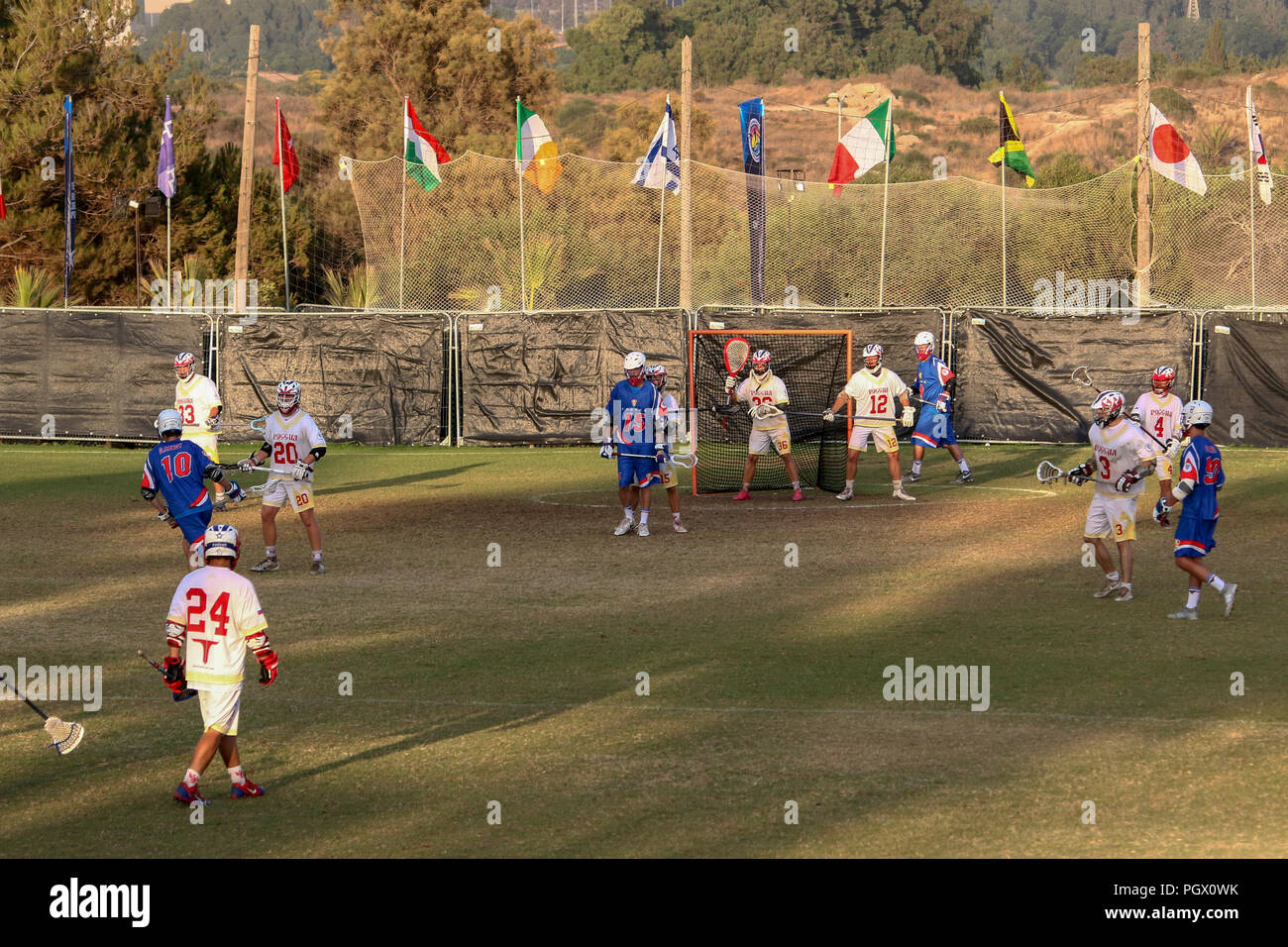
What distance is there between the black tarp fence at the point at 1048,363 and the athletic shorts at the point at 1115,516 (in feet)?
48.5

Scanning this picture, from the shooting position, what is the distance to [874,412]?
22.8m

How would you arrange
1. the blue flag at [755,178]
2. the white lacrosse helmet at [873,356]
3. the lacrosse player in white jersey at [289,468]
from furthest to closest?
the blue flag at [755,178]
the white lacrosse helmet at [873,356]
the lacrosse player in white jersey at [289,468]

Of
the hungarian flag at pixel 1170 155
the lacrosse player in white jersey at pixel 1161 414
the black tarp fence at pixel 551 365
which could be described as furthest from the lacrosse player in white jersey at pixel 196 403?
the hungarian flag at pixel 1170 155

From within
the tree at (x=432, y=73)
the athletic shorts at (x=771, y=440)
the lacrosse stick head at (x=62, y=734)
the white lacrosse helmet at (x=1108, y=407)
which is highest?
the tree at (x=432, y=73)

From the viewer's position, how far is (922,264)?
42031mm

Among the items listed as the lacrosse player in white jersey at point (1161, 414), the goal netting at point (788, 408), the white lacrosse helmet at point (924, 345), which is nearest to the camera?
the lacrosse player in white jersey at point (1161, 414)

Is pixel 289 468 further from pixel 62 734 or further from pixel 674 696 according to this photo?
pixel 62 734

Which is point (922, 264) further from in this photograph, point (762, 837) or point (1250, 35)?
point (1250, 35)

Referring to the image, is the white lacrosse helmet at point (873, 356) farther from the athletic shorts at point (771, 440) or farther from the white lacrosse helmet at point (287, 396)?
the white lacrosse helmet at point (287, 396)

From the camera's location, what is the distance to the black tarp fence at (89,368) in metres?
31.3

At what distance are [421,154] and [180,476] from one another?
71.4 ft

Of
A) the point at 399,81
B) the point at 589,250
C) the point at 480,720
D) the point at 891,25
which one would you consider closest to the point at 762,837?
the point at 480,720

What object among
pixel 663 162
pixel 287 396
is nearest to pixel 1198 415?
pixel 287 396

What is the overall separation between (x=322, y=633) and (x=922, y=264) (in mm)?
31089
